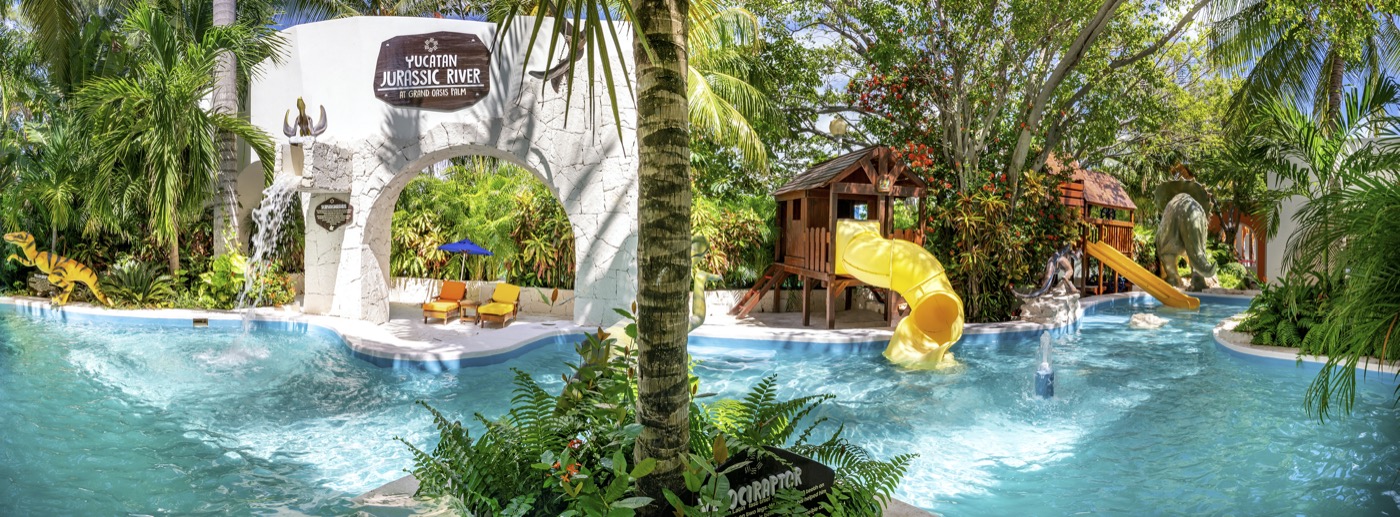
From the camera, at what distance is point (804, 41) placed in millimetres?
16422

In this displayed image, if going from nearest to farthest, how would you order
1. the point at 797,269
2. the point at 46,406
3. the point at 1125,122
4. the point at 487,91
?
1. the point at 46,406
2. the point at 487,91
3. the point at 797,269
4. the point at 1125,122

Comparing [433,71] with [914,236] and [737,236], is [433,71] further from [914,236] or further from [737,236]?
[914,236]

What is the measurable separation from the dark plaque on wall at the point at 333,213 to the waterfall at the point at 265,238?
511mm

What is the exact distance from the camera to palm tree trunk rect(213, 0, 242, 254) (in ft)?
46.7

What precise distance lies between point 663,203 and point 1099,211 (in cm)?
2104

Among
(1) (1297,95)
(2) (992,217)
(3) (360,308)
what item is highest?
(1) (1297,95)

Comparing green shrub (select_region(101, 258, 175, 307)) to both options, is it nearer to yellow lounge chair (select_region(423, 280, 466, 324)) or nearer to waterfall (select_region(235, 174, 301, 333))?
waterfall (select_region(235, 174, 301, 333))

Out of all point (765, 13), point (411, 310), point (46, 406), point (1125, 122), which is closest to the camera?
point (46, 406)

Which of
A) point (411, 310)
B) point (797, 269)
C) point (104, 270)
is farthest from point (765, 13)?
point (104, 270)

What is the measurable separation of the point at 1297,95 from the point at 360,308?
18083 millimetres

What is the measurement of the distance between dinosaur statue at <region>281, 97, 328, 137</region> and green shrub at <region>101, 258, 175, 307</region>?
13.0 ft

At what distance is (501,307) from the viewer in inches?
484

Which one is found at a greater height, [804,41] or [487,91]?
[804,41]

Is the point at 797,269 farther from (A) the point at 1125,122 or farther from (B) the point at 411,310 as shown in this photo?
(A) the point at 1125,122
